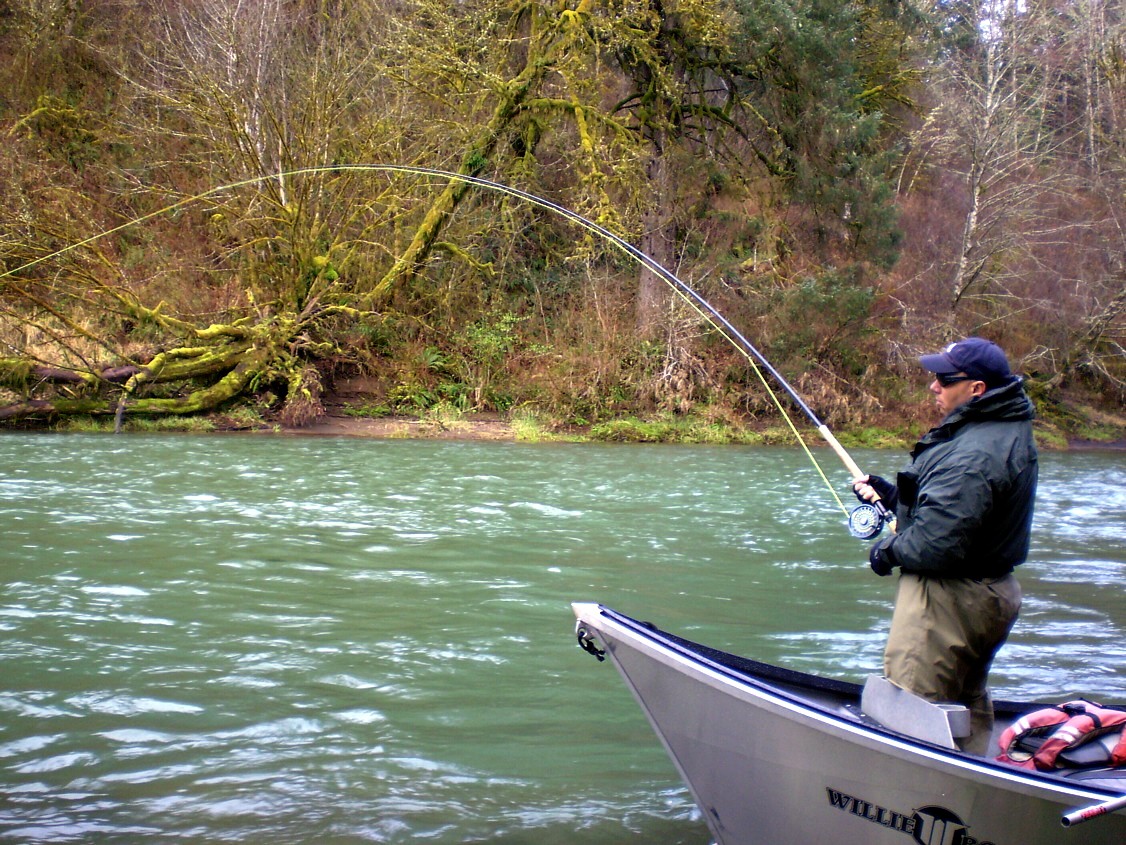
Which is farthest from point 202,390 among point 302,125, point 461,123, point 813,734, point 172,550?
point 813,734

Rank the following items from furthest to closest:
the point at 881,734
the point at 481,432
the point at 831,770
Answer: the point at 481,432 → the point at 831,770 → the point at 881,734

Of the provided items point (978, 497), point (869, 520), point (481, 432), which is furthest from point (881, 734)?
point (481, 432)

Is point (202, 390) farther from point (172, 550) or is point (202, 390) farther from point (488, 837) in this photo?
point (488, 837)

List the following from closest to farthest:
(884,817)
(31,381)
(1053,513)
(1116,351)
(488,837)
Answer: (884,817) < (488,837) < (1053,513) < (31,381) < (1116,351)

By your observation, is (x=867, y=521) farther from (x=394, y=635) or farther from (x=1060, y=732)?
(x=394, y=635)

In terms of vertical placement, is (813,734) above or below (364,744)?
above

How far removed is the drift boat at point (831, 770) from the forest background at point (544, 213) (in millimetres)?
14996

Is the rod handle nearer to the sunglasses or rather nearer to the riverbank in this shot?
the sunglasses

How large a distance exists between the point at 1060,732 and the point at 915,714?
1.41 ft

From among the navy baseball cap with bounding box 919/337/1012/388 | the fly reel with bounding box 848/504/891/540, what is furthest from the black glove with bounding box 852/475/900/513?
the navy baseball cap with bounding box 919/337/1012/388

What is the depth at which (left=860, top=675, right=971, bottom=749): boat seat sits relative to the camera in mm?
3441

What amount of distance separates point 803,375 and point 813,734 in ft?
59.3

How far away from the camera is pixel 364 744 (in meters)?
4.71

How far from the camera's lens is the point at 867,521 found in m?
3.98
